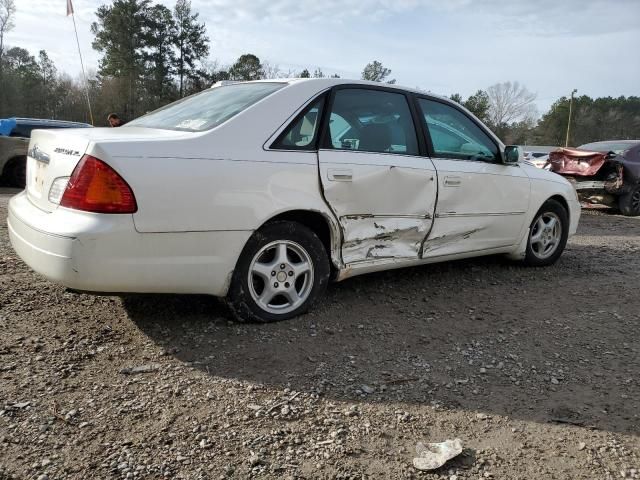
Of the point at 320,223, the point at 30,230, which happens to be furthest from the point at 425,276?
the point at 30,230

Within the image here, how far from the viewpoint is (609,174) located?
10.4 meters

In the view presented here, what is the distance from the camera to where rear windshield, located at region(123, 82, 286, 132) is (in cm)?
325

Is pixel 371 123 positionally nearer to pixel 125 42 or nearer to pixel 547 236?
pixel 547 236

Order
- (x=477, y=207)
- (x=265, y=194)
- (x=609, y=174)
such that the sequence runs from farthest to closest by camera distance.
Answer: (x=609, y=174), (x=477, y=207), (x=265, y=194)

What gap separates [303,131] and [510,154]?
214 cm

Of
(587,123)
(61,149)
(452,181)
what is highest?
(587,123)

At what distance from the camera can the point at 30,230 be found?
2930mm

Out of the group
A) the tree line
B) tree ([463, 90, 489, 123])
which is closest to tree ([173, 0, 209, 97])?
the tree line

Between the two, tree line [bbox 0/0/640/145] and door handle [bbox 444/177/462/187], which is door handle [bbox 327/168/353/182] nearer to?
door handle [bbox 444/177/462/187]

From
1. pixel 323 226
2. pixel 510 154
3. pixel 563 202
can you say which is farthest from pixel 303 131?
pixel 563 202

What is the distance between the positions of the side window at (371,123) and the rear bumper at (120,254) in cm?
104

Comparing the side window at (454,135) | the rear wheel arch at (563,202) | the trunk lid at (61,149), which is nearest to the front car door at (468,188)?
the side window at (454,135)

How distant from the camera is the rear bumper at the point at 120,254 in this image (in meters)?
2.68

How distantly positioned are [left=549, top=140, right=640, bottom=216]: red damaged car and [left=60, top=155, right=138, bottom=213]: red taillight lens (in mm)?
9791
